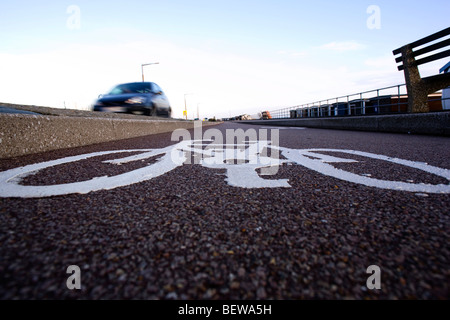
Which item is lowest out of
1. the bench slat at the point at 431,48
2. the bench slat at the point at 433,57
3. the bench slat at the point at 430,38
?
the bench slat at the point at 433,57

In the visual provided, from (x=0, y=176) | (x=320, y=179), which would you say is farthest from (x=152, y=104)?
(x=320, y=179)

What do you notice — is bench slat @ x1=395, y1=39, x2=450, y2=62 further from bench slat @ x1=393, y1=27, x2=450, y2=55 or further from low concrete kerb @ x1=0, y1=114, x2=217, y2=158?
low concrete kerb @ x1=0, y1=114, x2=217, y2=158

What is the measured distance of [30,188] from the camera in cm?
157

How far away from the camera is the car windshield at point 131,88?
9.37 meters

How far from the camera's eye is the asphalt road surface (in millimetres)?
685

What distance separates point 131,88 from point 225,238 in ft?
32.8

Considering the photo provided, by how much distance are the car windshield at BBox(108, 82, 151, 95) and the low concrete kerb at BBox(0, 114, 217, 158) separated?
4.86 meters

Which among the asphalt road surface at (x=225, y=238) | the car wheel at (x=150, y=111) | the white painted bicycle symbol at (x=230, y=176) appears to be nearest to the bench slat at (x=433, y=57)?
the white painted bicycle symbol at (x=230, y=176)

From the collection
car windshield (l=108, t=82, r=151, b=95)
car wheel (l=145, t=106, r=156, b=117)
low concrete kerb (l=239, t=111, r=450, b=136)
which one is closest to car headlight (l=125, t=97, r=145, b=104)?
car wheel (l=145, t=106, r=156, b=117)

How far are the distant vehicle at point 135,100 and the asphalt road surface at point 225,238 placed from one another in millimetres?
7272

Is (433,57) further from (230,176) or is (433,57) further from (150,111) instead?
(150,111)

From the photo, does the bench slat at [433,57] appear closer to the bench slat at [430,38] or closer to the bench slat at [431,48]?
the bench slat at [431,48]

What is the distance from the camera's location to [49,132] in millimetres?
3193
